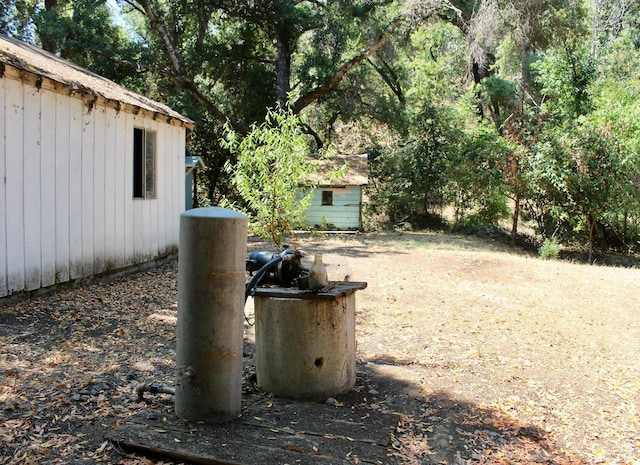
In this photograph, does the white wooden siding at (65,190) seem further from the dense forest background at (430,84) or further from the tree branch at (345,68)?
the tree branch at (345,68)

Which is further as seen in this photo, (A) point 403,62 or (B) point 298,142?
(A) point 403,62

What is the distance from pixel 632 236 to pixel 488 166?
5.76m

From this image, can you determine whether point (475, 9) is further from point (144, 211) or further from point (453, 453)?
point (453, 453)

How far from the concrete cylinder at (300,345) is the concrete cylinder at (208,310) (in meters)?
0.73

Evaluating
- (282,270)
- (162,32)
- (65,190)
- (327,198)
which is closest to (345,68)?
(327,198)

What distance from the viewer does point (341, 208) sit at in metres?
22.0

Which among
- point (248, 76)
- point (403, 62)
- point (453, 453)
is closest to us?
point (453, 453)

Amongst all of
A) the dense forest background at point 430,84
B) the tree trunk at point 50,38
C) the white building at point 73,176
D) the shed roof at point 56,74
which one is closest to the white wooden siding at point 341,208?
the dense forest background at point 430,84

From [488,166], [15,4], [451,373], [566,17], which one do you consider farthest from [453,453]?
[15,4]

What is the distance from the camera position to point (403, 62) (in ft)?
86.0

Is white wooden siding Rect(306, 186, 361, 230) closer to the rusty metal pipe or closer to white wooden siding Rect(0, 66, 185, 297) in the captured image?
white wooden siding Rect(0, 66, 185, 297)

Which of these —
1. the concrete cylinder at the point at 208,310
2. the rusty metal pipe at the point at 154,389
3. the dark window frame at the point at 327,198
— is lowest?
the rusty metal pipe at the point at 154,389

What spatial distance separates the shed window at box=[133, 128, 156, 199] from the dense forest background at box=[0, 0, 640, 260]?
535cm

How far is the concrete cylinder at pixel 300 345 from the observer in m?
4.32
